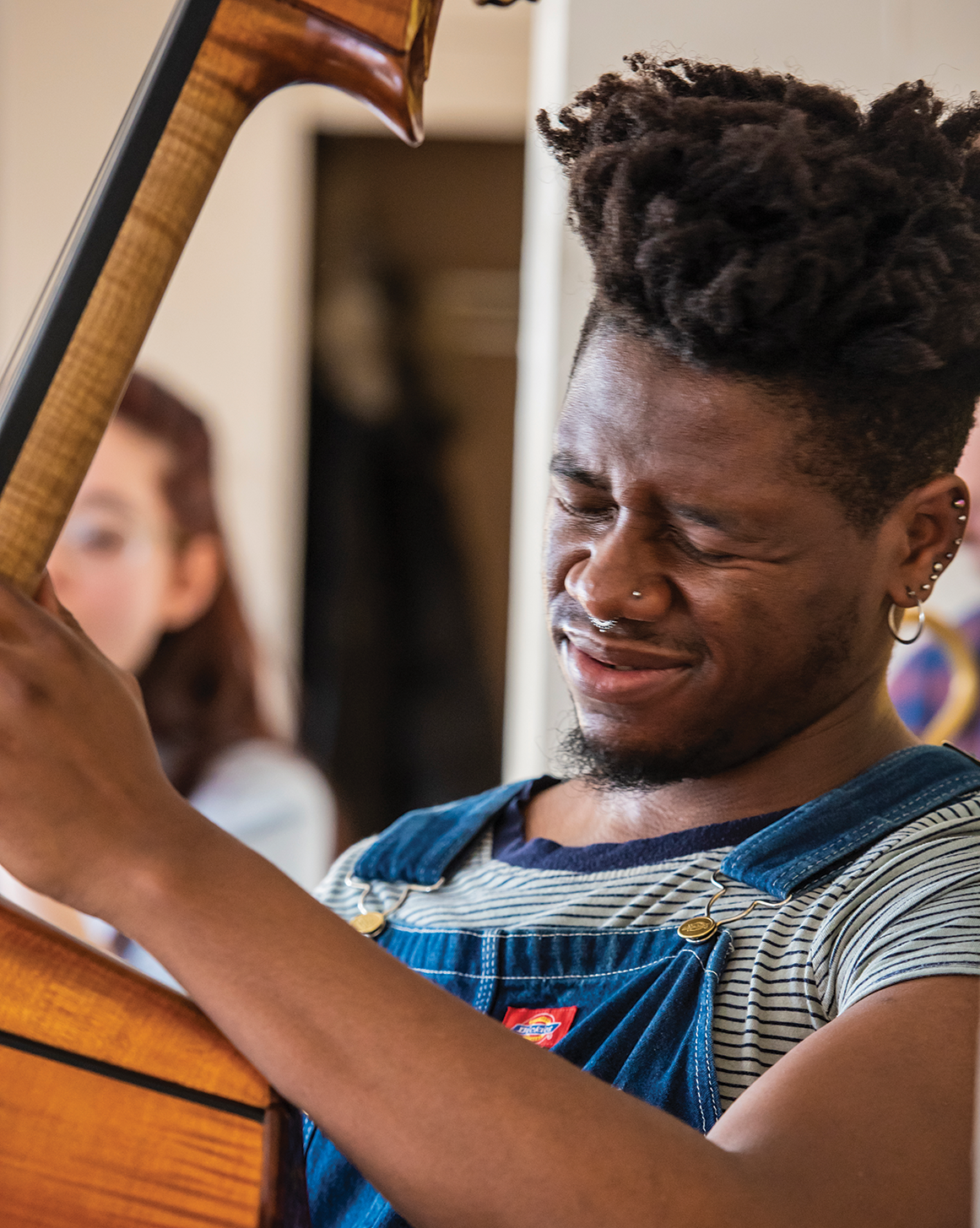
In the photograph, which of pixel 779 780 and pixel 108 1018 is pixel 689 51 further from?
pixel 108 1018

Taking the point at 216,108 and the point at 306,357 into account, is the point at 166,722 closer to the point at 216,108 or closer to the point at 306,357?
the point at 306,357

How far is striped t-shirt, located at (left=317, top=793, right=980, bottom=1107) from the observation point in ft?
1.91

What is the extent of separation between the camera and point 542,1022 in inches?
27.5

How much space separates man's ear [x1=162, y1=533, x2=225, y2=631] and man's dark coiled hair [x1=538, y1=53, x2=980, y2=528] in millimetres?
1213

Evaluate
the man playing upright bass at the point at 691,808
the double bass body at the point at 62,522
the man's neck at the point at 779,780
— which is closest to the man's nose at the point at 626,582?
the man playing upright bass at the point at 691,808

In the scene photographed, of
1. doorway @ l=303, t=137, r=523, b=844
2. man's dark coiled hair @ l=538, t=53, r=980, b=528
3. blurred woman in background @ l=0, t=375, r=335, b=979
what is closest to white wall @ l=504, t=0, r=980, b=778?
man's dark coiled hair @ l=538, t=53, r=980, b=528

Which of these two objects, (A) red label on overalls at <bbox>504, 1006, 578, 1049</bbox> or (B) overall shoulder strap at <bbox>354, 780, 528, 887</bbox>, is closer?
(A) red label on overalls at <bbox>504, 1006, 578, 1049</bbox>

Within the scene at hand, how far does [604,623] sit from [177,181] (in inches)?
11.7

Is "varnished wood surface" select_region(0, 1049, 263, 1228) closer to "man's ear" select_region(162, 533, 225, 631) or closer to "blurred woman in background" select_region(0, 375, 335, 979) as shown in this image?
"blurred woman in background" select_region(0, 375, 335, 979)

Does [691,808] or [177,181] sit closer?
[177,181]

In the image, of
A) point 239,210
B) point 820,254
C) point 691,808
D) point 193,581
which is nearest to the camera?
point 820,254

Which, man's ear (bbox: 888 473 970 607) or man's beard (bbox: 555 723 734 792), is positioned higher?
man's ear (bbox: 888 473 970 607)

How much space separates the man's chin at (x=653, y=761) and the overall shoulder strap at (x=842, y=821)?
0.16ft

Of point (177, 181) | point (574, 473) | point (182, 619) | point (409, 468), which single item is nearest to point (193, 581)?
point (182, 619)
